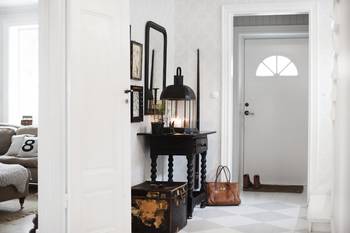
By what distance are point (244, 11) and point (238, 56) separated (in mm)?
1301

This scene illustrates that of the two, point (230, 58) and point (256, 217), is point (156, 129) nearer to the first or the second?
point (256, 217)

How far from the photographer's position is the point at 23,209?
17.8ft

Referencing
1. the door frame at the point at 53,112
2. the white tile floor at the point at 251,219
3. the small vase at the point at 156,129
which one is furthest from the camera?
the small vase at the point at 156,129

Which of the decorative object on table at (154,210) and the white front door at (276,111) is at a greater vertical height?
the white front door at (276,111)

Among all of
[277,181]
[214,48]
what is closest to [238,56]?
[214,48]

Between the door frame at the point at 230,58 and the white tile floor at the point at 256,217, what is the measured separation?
498 mm

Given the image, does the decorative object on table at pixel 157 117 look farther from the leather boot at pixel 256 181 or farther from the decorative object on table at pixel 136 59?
the leather boot at pixel 256 181

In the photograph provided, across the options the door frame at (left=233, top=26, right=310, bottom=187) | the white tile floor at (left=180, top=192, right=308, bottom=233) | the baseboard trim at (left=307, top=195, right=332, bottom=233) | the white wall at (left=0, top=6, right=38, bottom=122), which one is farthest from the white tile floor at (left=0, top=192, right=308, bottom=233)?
the white wall at (left=0, top=6, right=38, bottom=122)

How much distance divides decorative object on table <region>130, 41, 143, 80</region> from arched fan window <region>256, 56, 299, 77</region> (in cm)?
275

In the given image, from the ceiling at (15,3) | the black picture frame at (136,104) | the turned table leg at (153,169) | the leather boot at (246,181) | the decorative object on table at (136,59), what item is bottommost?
the leather boot at (246,181)

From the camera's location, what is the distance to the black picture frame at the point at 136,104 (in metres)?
4.78

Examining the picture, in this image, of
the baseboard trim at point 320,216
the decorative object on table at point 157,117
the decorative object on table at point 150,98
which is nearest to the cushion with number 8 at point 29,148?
the decorative object on table at point 157,117

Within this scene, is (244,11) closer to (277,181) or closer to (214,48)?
(214,48)

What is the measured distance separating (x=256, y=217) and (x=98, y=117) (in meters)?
2.17
